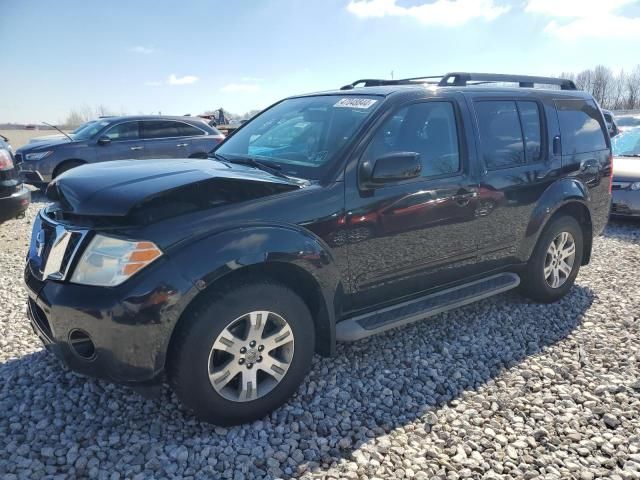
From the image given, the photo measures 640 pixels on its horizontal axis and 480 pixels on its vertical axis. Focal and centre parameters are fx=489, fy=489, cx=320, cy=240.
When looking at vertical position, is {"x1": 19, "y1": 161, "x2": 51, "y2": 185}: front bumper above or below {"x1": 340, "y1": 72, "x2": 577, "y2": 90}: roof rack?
below

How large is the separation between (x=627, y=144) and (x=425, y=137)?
7880mm

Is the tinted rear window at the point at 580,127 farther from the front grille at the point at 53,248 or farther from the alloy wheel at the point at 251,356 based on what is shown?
the front grille at the point at 53,248

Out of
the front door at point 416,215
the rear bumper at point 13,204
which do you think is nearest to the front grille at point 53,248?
the front door at point 416,215

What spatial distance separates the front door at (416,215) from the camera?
10.3ft

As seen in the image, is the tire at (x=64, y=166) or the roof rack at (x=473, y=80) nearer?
the roof rack at (x=473, y=80)

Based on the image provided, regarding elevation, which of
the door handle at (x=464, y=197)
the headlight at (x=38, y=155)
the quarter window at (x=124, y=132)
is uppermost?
the quarter window at (x=124, y=132)

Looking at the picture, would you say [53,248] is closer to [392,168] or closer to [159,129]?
[392,168]

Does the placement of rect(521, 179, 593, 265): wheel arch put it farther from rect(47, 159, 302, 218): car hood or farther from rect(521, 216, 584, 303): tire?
rect(47, 159, 302, 218): car hood

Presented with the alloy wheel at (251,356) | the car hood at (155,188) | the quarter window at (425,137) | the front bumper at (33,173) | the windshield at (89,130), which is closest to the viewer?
the car hood at (155,188)

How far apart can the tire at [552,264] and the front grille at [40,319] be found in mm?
3765

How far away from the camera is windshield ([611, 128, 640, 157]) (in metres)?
9.05

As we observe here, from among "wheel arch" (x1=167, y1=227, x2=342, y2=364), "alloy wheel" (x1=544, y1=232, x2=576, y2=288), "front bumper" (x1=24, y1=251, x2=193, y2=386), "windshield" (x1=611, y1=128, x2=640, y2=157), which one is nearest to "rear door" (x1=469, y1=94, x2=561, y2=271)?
"alloy wheel" (x1=544, y1=232, x2=576, y2=288)

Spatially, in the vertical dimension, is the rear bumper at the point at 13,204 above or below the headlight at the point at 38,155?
below

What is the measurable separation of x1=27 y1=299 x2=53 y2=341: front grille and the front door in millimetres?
1745
